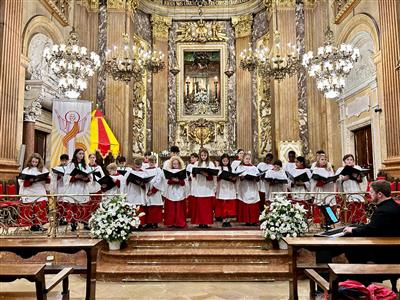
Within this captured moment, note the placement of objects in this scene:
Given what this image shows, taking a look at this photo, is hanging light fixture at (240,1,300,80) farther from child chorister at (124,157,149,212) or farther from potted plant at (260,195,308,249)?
potted plant at (260,195,308,249)

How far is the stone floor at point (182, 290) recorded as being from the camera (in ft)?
15.9

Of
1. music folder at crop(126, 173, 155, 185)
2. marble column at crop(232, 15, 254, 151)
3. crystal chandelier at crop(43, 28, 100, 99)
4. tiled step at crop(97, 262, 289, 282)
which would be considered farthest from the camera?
marble column at crop(232, 15, 254, 151)

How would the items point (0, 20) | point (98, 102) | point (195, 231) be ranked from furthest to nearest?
1. point (98, 102)
2. point (0, 20)
3. point (195, 231)

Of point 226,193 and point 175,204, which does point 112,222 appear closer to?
point 175,204

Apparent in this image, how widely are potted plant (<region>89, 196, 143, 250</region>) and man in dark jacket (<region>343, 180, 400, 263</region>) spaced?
3471mm

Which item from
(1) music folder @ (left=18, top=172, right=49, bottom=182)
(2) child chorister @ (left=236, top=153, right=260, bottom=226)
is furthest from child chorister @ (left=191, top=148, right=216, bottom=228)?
(1) music folder @ (left=18, top=172, right=49, bottom=182)

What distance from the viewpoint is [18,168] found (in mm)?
9609

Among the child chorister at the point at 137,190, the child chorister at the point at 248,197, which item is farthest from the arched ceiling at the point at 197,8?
the child chorister at the point at 137,190

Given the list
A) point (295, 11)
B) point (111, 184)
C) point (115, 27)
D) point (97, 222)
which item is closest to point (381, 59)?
point (295, 11)

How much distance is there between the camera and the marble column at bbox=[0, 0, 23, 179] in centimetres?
921

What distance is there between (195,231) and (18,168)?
538 centimetres

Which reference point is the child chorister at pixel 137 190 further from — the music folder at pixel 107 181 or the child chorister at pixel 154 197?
the music folder at pixel 107 181

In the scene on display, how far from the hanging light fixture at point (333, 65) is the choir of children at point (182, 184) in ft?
8.51

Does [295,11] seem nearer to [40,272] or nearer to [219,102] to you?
[219,102]
